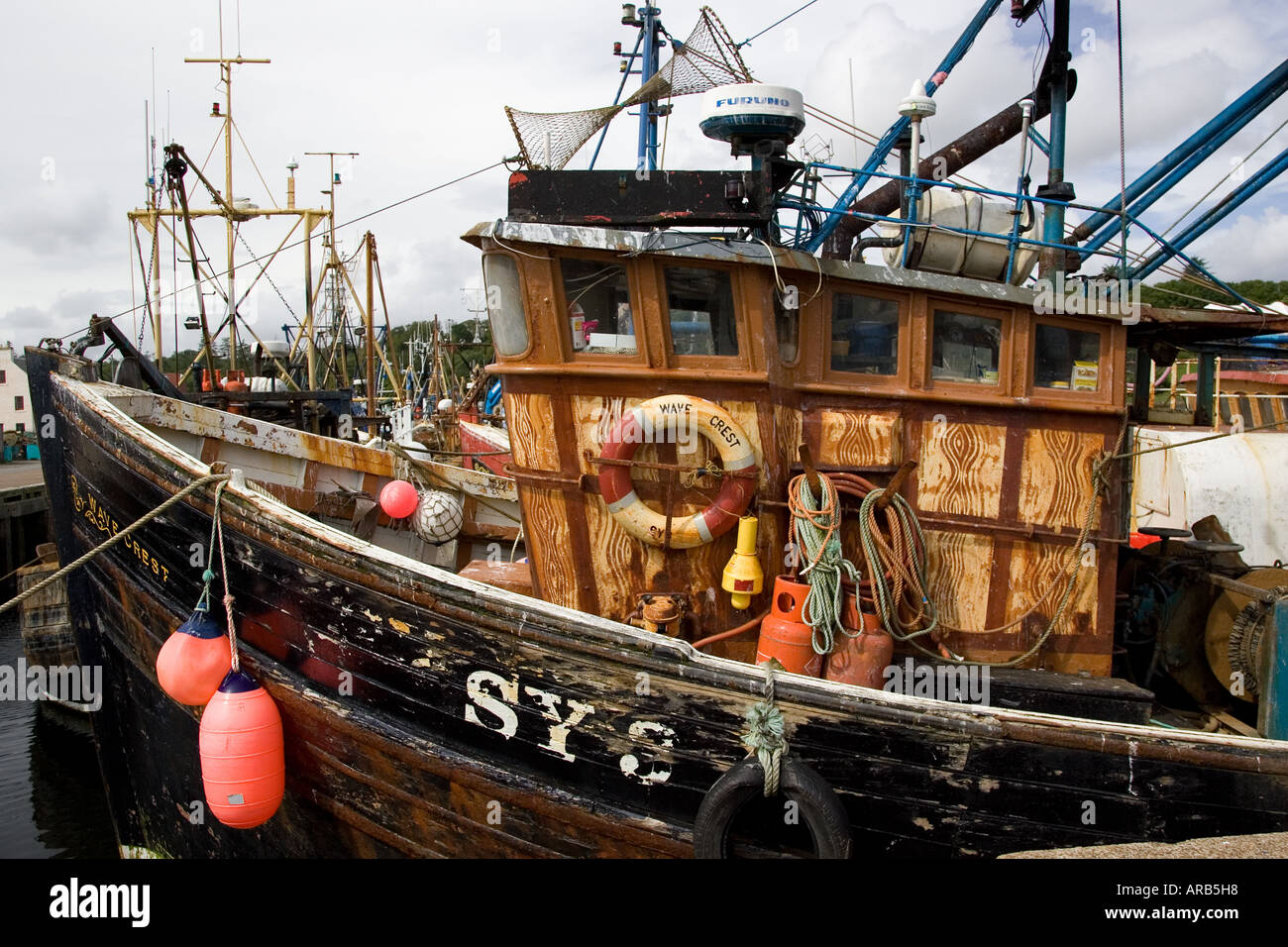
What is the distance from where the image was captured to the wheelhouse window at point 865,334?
526 cm

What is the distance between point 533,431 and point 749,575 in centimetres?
160

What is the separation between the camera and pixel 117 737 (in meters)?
7.31

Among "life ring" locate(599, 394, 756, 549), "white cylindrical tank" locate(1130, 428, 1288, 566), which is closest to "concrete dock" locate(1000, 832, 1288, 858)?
"life ring" locate(599, 394, 756, 549)

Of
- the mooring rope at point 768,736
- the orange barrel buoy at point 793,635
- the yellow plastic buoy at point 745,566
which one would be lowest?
the mooring rope at point 768,736

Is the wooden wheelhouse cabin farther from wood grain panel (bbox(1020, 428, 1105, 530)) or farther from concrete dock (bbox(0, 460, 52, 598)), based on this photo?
concrete dock (bbox(0, 460, 52, 598))

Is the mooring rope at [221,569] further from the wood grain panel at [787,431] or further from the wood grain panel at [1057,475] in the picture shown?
the wood grain panel at [1057,475]

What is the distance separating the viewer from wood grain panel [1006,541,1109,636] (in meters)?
5.29

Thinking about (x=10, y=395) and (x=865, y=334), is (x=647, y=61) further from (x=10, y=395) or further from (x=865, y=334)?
(x=10, y=395)

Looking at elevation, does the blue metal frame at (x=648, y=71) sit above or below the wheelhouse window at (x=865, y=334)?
above

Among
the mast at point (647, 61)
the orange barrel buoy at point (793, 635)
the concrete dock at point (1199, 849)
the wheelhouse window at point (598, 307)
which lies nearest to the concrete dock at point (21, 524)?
the mast at point (647, 61)

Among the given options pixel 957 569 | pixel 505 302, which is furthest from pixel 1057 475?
pixel 505 302

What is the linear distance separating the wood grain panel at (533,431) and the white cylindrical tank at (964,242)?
2.52 metres

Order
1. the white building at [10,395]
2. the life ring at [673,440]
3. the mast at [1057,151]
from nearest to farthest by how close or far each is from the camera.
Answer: the life ring at [673,440], the mast at [1057,151], the white building at [10,395]

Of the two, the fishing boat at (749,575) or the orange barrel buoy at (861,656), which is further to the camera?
the orange barrel buoy at (861,656)
